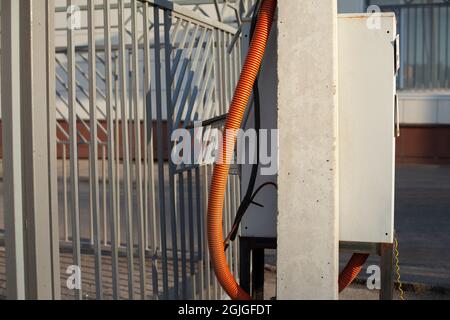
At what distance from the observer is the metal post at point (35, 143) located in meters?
2.35

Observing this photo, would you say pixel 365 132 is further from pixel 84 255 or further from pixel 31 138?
pixel 84 255

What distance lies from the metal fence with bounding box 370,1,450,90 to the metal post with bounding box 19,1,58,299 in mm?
12610

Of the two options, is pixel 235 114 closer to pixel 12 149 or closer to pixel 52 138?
pixel 52 138

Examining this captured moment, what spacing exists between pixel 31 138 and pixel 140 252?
135 cm

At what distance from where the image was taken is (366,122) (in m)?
2.84

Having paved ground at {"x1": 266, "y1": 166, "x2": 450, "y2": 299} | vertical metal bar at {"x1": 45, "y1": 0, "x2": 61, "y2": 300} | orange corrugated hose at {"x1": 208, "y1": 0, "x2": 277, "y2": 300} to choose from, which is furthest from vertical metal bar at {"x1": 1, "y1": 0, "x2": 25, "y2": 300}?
paved ground at {"x1": 266, "y1": 166, "x2": 450, "y2": 299}

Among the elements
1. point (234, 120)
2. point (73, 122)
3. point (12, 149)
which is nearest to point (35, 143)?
point (12, 149)

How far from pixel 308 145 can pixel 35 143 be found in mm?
1092

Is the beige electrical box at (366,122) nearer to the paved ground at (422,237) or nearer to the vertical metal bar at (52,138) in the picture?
the vertical metal bar at (52,138)

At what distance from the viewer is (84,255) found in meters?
6.53

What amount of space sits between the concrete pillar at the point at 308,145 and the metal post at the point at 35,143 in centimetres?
95

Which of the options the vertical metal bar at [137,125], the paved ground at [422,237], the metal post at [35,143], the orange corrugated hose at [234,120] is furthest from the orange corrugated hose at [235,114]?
the paved ground at [422,237]
